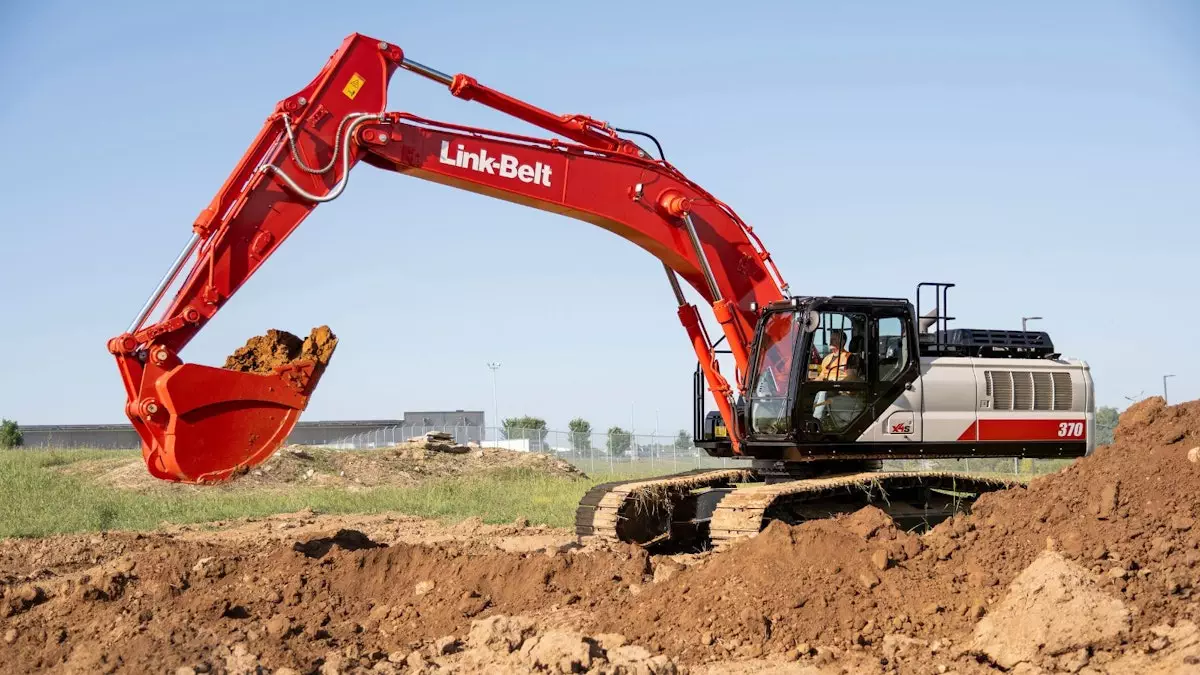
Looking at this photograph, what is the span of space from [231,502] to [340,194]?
1103 cm

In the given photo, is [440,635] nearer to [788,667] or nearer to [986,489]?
[788,667]

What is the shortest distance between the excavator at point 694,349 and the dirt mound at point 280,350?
165 mm

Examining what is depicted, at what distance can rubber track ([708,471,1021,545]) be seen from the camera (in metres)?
10.6

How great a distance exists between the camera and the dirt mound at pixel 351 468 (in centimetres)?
2256

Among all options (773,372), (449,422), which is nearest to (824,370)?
(773,372)

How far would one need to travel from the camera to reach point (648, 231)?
11.4 meters

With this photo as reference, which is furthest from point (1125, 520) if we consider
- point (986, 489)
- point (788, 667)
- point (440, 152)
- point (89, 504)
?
point (89, 504)

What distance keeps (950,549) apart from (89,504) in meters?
13.8

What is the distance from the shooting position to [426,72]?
10.2 meters

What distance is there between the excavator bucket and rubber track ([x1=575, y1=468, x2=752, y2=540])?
3544 mm

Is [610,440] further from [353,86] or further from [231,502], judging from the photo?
[353,86]

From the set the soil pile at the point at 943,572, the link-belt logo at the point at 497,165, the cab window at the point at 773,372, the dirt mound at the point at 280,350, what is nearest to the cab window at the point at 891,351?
the cab window at the point at 773,372

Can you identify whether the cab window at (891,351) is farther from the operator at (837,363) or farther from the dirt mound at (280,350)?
the dirt mound at (280,350)

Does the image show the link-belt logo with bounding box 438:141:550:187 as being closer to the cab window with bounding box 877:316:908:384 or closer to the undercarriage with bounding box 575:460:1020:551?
the undercarriage with bounding box 575:460:1020:551
